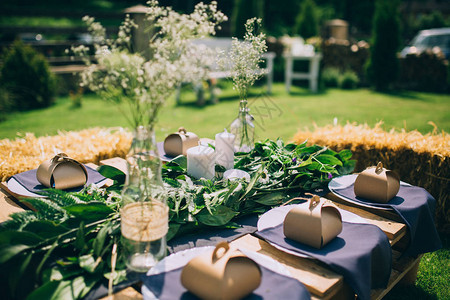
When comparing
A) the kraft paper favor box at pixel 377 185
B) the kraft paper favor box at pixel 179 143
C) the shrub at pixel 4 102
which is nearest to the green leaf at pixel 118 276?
the kraft paper favor box at pixel 179 143

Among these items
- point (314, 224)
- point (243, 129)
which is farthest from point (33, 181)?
point (314, 224)

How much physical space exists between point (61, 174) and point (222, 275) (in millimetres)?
1277

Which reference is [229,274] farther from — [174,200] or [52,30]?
[52,30]

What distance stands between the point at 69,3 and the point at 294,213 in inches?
1195

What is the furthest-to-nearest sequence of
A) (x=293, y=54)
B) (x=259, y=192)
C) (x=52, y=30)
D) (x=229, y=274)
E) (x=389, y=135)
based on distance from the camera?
(x=52, y=30) < (x=293, y=54) < (x=389, y=135) < (x=259, y=192) < (x=229, y=274)

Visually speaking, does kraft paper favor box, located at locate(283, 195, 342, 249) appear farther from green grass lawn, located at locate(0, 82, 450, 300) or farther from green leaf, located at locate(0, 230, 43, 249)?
green grass lawn, located at locate(0, 82, 450, 300)

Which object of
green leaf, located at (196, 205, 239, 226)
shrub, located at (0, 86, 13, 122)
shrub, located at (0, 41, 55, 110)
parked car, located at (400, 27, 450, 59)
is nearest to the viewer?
green leaf, located at (196, 205, 239, 226)

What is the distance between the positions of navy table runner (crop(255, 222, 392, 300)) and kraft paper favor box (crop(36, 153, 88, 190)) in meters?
1.10

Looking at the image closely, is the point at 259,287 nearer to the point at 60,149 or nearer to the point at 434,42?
the point at 60,149

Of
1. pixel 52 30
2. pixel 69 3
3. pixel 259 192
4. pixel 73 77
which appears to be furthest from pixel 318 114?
pixel 69 3

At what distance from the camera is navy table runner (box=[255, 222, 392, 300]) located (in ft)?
4.62

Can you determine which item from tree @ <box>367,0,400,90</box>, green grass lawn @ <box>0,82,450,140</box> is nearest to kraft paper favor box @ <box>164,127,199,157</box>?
green grass lawn @ <box>0,82,450,140</box>

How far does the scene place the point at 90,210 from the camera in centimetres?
155

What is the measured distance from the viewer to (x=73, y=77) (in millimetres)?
8859
